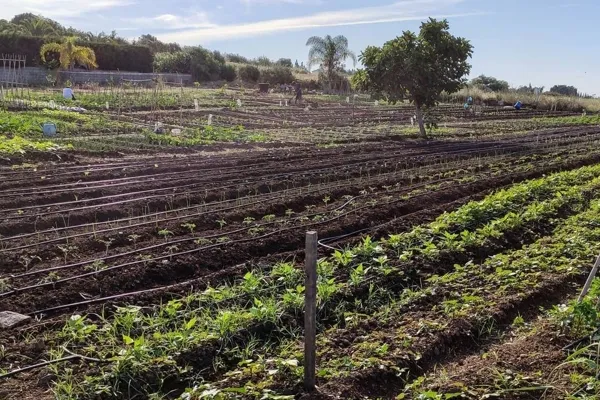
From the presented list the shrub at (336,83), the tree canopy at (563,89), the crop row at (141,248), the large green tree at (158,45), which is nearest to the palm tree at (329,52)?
the shrub at (336,83)

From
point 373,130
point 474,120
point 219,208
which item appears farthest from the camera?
point 474,120

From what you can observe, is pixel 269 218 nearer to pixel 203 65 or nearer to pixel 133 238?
pixel 133 238

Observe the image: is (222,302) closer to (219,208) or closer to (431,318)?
(431,318)

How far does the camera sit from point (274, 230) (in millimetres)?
8406

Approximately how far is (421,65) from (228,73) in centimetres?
3585

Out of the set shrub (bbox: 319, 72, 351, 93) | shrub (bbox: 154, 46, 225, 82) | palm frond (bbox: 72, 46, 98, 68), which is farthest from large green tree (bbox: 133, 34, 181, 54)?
palm frond (bbox: 72, 46, 98, 68)

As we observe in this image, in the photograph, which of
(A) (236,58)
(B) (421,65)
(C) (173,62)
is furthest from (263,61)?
(B) (421,65)

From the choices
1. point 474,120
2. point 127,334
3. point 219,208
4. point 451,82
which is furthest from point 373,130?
point 127,334

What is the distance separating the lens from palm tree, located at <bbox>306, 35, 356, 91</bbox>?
182ft

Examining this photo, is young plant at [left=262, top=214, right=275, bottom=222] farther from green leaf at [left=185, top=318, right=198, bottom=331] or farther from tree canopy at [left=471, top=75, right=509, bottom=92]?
tree canopy at [left=471, top=75, right=509, bottom=92]

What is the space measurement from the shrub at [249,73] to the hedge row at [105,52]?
887 centimetres

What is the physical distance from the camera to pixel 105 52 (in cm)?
4609

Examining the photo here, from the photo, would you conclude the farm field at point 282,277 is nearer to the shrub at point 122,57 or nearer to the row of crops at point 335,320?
the row of crops at point 335,320

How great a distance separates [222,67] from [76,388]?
51.6m
